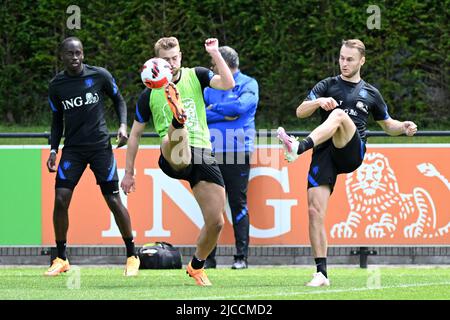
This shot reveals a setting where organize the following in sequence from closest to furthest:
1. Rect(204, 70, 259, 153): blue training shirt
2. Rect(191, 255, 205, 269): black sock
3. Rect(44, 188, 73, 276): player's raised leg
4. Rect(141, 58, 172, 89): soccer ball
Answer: Rect(141, 58, 172, 89): soccer ball, Rect(191, 255, 205, 269): black sock, Rect(44, 188, 73, 276): player's raised leg, Rect(204, 70, 259, 153): blue training shirt

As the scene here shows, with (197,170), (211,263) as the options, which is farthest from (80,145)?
(211,263)

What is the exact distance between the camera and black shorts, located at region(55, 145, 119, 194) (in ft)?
45.6

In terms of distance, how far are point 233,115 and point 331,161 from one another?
2.91m

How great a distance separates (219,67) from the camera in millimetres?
11703

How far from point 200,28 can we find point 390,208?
7278 millimetres

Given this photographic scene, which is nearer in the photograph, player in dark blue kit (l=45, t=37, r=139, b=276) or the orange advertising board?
player in dark blue kit (l=45, t=37, r=139, b=276)

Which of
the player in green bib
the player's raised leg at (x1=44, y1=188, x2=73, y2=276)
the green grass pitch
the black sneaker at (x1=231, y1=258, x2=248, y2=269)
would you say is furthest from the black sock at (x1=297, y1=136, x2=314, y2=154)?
the black sneaker at (x1=231, y1=258, x2=248, y2=269)

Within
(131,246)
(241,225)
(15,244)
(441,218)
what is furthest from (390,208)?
(15,244)

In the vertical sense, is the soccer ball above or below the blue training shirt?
above

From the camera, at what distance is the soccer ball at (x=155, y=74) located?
11562 mm

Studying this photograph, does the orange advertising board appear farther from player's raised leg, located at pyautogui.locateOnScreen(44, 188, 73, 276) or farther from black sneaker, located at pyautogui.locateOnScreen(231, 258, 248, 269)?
player's raised leg, located at pyautogui.locateOnScreen(44, 188, 73, 276)

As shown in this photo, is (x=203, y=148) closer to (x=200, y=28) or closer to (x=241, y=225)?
(x=241, y=225)

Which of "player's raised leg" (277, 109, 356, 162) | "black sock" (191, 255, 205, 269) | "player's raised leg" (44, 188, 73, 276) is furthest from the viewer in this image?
"player's raised leg" (44, 188, 73, 276)
